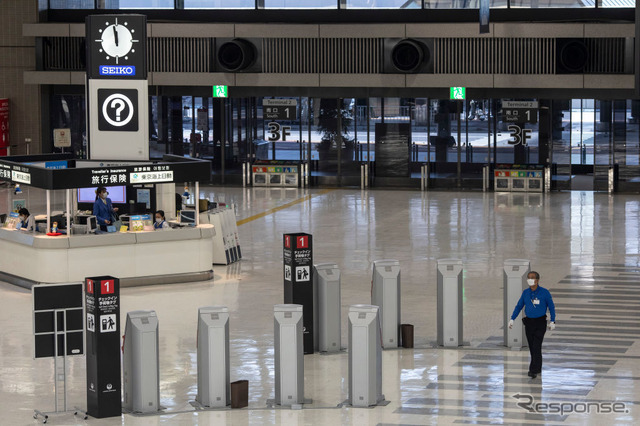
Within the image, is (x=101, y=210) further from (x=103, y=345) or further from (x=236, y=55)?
(x=236, y=55)

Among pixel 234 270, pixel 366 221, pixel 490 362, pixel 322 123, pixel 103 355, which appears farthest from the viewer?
pixel 322 123

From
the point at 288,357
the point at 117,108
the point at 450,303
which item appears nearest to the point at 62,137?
the point at 117,108

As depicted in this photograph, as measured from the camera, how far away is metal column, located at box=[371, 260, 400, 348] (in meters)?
16.3

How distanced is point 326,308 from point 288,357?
2.57 m

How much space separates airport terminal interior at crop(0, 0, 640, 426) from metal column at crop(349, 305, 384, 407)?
0.03m

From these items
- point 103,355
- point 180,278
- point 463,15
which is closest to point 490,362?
point 103,355

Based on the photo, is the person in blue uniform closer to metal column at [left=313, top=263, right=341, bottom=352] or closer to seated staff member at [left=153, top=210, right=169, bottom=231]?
metal column at [left=313, top=263, right=341, bottom=352]

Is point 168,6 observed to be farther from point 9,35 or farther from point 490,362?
point 490,362

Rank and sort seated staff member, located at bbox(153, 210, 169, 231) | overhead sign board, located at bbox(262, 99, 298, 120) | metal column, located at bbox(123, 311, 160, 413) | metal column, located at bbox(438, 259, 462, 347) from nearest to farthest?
metal column, located at bbox(123, 311, 160, 413) < metal column, located at bbox(438, 259, 462, 347) < seated staff member, located at bbox(153, 210, 169, 231) < overhead sign board, located at bbox(262, 99, 298, 120)

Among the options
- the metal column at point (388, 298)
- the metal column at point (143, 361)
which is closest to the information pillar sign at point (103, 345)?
the metal column at point (143, 361)

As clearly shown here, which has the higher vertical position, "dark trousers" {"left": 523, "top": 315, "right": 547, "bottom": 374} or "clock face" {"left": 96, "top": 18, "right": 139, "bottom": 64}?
"clock face" {"left": 96, "top": 18, "right": 139, "bottom": 64}

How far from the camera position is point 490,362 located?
15523mm

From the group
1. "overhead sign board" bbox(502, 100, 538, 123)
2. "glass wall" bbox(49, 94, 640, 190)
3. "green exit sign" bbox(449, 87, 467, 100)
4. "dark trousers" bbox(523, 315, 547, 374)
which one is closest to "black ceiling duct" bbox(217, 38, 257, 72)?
"glass wall" bbox(49, 94, 640, 190)

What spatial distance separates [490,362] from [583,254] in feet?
31.3
